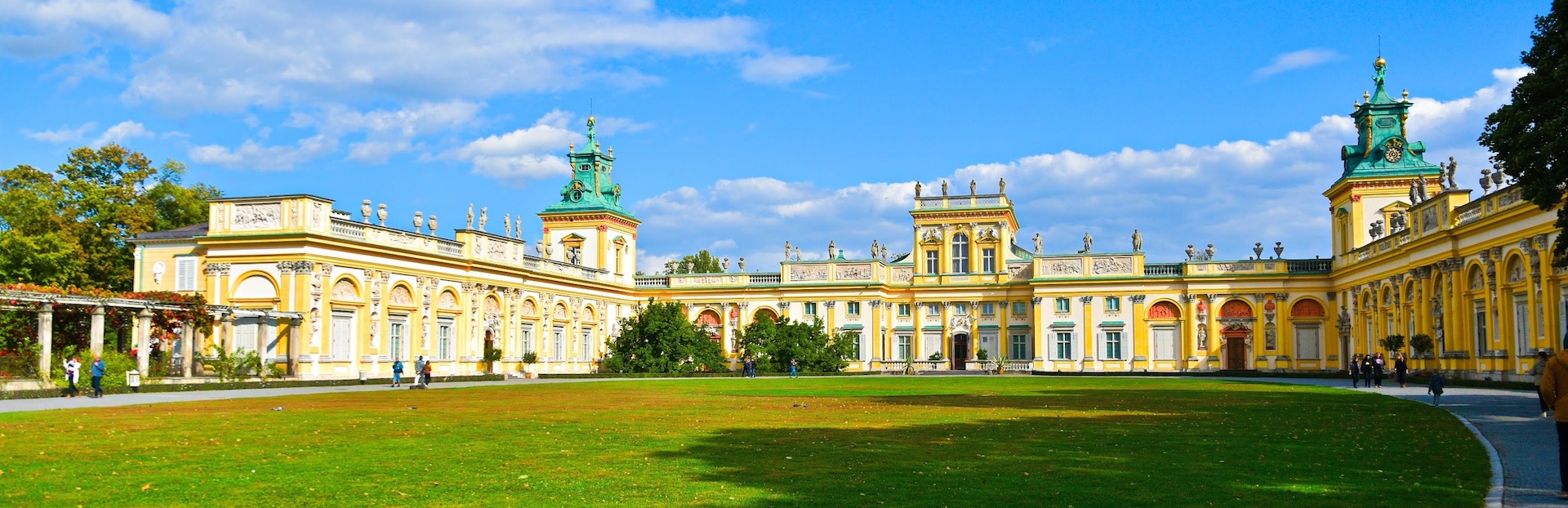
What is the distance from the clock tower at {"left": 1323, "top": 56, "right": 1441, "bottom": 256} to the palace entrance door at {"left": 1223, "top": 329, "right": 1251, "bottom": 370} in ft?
22.6

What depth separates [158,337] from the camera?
44.2 metres

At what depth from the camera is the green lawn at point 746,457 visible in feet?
35.8

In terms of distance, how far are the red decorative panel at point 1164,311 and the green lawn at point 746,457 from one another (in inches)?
1757

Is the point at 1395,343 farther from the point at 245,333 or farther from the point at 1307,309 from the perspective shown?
the point at 245,333

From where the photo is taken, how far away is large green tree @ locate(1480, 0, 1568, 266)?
22047 millimetres

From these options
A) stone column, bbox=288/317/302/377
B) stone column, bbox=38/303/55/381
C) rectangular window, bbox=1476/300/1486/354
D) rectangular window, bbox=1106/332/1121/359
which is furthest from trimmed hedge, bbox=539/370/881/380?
rectangular window, bbox=1476/300/1486/354

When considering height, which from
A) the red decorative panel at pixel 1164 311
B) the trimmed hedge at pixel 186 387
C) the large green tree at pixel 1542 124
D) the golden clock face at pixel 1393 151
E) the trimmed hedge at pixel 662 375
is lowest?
the trimmed hedge at pixel 662 375

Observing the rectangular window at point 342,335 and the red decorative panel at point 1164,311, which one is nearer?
the rectangular window at point 342,335

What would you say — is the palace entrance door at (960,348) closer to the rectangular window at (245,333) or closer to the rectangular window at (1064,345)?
the rectangular window at (1064,345)

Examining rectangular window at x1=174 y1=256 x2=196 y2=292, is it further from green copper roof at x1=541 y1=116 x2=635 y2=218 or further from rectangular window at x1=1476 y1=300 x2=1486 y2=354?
rectangular window at x1=1476 y1=300 x2=1486 y2=354

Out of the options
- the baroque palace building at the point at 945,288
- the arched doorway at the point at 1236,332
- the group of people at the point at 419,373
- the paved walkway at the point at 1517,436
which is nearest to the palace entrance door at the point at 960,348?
the baroque palace building at the point at 945,288

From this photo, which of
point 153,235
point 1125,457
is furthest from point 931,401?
point 153,235

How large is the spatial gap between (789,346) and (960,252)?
46.3 feet

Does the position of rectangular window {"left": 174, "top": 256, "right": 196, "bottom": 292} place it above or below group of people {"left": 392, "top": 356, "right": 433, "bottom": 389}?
above
